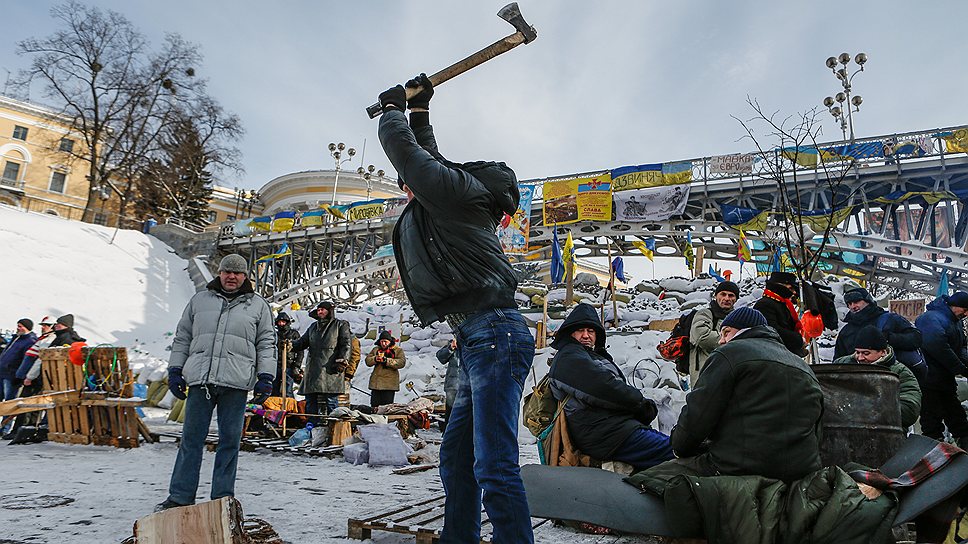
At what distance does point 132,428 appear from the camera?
575 cm

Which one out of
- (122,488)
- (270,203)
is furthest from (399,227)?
(270,203)

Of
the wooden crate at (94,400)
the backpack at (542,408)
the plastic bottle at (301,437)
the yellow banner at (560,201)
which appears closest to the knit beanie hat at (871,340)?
the backpack at (542,408)

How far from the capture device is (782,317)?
3.70 m

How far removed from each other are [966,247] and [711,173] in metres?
8.34

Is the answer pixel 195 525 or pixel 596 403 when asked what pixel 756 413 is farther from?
pixel 195 525

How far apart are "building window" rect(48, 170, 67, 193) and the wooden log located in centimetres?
5154

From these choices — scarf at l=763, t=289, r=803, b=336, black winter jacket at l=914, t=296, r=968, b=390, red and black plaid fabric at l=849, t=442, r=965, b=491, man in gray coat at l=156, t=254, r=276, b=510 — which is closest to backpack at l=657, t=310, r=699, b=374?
scarf at l=763, t=289, r=803, b=336

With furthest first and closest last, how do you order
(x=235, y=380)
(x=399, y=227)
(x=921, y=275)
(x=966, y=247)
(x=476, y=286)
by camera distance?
(x=921, y=275) < (x=966, y=247) < (x=235, y=380) < (x=399, y=227) < (x=476, y=286)

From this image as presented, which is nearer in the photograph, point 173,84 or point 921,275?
point 921,275

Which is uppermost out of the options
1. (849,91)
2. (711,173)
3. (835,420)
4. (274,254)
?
(849,91)

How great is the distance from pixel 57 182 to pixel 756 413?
53075 millimetres

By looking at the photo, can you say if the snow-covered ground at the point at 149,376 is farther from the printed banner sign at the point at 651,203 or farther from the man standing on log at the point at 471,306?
the printed banner sign at the point at 651,203

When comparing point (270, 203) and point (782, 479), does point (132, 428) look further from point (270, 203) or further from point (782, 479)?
point (270, 203)

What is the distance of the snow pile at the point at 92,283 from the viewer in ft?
50.7
